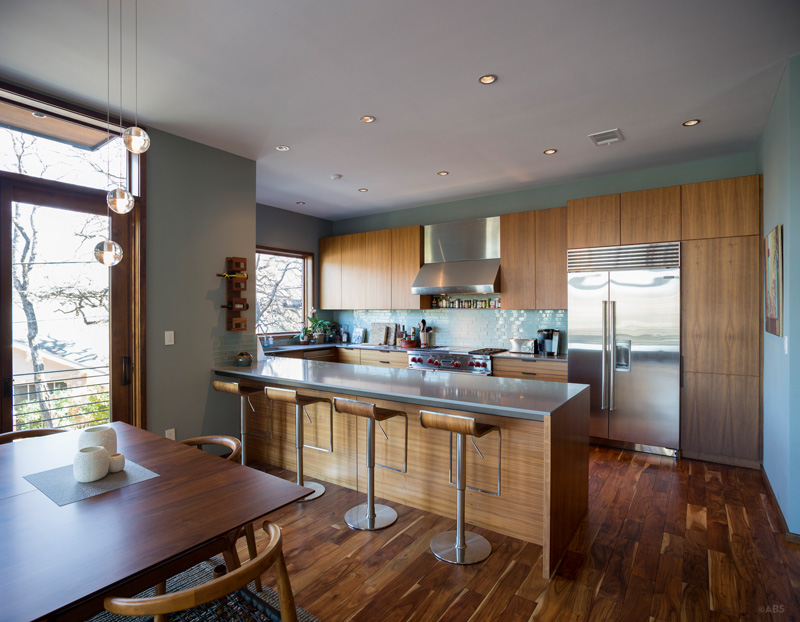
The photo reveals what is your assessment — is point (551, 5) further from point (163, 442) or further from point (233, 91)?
point (163, 442)

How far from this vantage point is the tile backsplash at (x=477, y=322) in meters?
5.22

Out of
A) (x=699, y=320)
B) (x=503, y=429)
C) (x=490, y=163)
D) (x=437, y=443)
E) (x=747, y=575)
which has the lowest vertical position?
(x=747, y=575)

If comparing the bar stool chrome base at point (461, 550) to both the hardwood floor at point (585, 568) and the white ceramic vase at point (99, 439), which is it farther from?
the white ceramic vase at point (99, 439)

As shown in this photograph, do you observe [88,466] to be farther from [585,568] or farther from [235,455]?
[585,568]

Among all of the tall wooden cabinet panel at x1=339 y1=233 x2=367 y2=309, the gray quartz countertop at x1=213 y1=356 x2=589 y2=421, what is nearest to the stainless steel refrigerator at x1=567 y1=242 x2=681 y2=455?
the gray quartz countertop at x1=213 y1=356 x2=589 y2=421

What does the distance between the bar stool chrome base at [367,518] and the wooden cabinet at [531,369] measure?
2.27 metres

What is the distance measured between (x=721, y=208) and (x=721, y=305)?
2.74ft

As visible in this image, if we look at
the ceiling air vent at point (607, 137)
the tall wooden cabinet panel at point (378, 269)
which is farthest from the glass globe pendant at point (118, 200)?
the tall wooden cabinet panel at point (378, 269)

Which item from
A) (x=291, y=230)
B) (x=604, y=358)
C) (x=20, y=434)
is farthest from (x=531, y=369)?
(x=20, y=434)

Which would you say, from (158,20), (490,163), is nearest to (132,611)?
(158,20)

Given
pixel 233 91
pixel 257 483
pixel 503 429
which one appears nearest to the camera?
pixel 257 483

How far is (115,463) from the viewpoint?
172cm

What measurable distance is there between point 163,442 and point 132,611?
4.24 feet

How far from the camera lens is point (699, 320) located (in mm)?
3891
